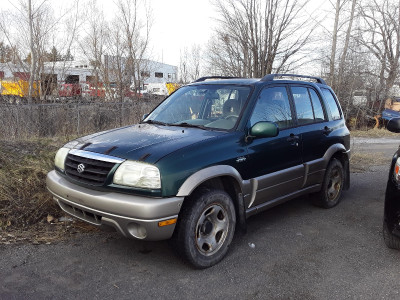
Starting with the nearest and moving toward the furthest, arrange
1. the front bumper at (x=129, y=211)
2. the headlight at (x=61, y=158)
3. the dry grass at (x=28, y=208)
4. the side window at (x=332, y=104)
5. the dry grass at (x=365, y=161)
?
the front bumper at (x=129, y=211), the headlight at (x=61, y=158), the dry grass at (x=28, y=208), the side window at (x=332, y=104), the dry grass at (x=365, y=161)

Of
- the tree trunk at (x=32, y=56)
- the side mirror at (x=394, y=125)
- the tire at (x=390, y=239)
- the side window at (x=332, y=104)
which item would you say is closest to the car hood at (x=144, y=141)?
the tire at (x=390, y=239)

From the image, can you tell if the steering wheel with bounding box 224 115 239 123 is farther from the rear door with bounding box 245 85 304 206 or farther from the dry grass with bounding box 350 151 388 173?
the dry grass with bounding box 350 151 388 173

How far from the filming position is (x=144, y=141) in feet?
11.2

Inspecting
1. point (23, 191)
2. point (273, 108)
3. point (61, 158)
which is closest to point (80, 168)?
point (61, 158)

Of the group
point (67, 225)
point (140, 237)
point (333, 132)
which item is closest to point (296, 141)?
point (333, 132)

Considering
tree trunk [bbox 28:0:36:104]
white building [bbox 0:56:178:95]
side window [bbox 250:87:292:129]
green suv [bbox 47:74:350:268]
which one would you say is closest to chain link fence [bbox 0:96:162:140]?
tree trunk [bbox 28:0:36:104]

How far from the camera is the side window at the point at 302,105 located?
464 cm

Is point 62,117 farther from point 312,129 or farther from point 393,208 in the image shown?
point 393,208

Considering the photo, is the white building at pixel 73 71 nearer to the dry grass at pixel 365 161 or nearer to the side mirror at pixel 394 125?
the dry grass at pixel 365 161

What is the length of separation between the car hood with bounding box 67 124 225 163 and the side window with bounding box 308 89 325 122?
1.99 meters

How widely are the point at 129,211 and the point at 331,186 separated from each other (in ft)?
11.4

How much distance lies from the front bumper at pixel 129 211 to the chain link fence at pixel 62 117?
683 centimetres

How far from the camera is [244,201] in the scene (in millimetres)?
3711

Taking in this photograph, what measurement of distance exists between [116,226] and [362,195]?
460cm
